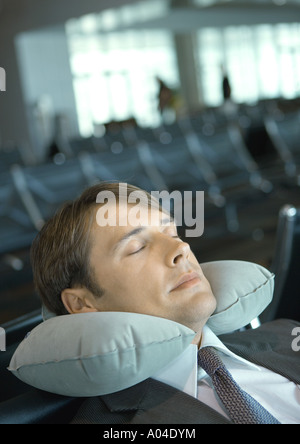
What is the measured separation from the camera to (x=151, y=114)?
21.8 metres

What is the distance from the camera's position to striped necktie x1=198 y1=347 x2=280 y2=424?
41.3 inches

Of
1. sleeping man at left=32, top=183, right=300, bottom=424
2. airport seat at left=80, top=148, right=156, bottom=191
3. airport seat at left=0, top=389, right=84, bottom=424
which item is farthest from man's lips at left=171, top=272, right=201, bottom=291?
airport seat at left=80, top=148, right=156, bottom=191

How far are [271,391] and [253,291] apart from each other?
194mm

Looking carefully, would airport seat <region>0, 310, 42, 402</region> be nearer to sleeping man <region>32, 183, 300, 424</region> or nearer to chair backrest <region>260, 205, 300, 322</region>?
sleeping man <region>32, 183, 300, 424</region>

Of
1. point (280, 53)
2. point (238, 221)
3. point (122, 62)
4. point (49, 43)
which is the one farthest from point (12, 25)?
point (280, 53)

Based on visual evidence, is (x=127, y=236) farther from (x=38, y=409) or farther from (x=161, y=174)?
(x=161, y=174)

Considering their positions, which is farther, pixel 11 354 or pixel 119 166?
pixel 119 166

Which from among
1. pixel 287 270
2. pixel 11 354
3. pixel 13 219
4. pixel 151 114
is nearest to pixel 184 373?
pixel 11 354

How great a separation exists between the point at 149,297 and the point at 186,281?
2.8 inches

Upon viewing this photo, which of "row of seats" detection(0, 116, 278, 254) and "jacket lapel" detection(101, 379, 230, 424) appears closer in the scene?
"jacket lapel" detection(101, 379, 230, 424)

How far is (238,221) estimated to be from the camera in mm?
6168

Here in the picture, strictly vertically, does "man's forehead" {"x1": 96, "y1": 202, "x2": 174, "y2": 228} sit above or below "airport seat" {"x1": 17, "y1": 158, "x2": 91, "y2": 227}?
above

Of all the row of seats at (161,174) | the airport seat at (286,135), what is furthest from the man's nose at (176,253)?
the airport seat at (286,135)
